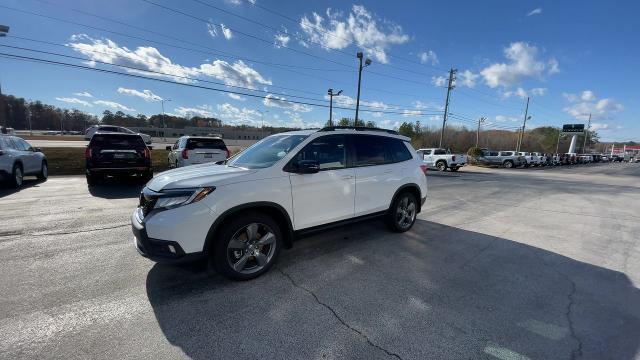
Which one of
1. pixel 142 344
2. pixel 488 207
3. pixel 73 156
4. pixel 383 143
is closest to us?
pixel 142 344

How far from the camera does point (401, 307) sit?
2.96 m

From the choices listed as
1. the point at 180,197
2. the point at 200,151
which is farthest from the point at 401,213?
the point at 200,151

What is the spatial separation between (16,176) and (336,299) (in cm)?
1092

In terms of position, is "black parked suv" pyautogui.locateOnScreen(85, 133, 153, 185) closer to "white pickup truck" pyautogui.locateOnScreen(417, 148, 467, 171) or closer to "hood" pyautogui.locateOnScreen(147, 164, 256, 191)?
"hood" pyautogui.locateOnScreen(147, 164, 256, 191)

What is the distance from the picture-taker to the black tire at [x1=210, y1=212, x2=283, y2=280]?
3.18m

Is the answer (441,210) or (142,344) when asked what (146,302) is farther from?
(441,210)

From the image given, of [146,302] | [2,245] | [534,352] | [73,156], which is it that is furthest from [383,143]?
[73,156]

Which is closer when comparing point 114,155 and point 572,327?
point 572,327

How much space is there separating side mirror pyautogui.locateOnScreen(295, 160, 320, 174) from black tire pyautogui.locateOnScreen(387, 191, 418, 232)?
207 cm

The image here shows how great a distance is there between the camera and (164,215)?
9.60ft

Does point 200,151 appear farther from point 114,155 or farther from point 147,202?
point 147,202

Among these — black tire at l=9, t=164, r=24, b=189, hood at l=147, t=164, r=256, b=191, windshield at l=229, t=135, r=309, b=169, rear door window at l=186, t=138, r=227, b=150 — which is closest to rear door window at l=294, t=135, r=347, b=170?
windshield at l=229, t=135, r=309, b=169

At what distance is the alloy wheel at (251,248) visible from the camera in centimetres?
332

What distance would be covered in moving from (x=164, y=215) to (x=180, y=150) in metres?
8.41
